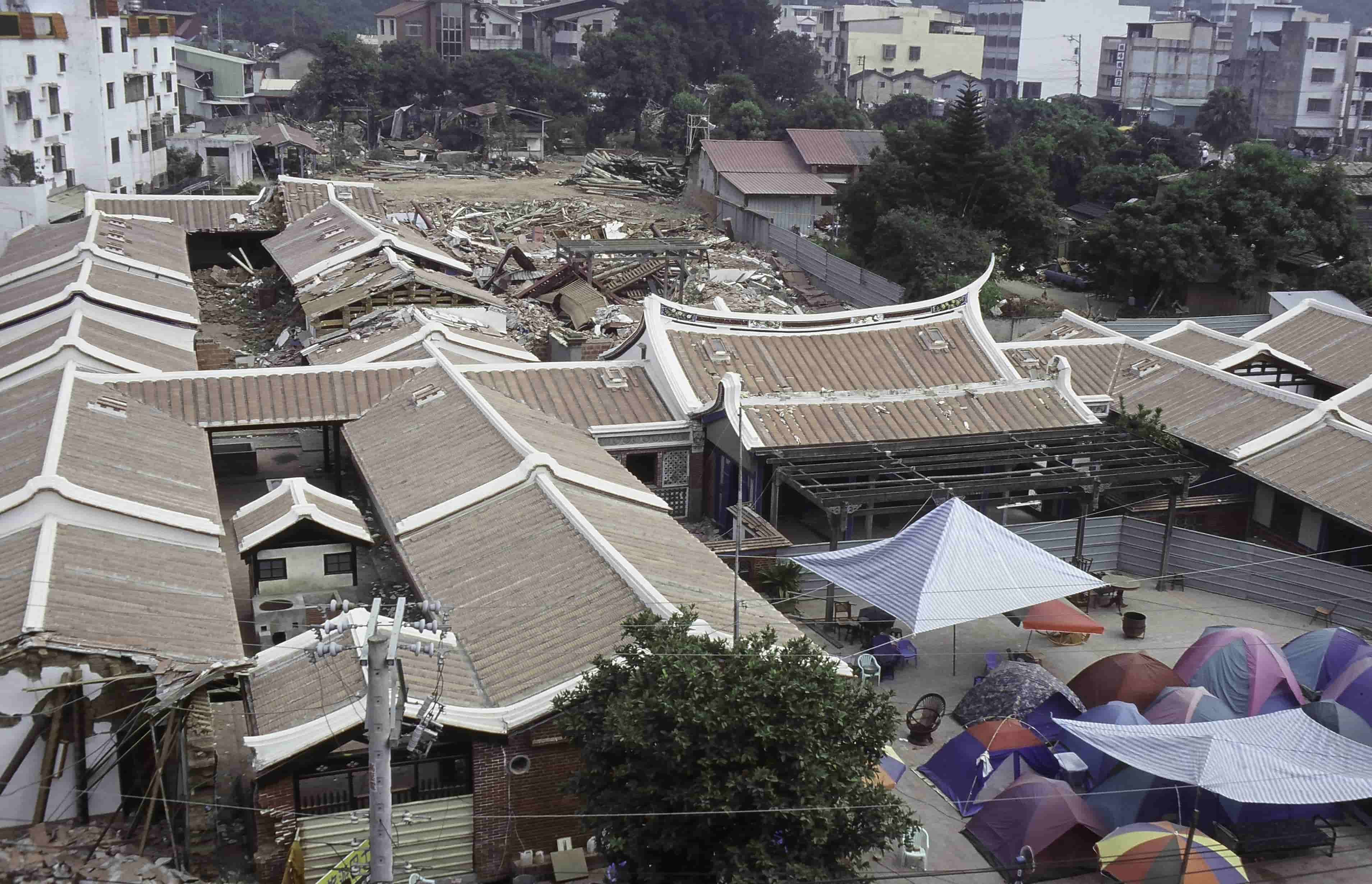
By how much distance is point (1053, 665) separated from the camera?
885 inches

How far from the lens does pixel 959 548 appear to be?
22.0m

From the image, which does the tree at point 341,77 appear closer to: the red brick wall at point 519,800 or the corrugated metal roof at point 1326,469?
the corrugated metal roof at point 1326,469

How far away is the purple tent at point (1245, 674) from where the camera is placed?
19.2 meters

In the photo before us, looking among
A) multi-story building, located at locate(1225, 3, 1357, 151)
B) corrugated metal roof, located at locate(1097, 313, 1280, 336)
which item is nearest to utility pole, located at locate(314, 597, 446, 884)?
corrugated metal roof, located at locate(1097, 313, 1280, 336)

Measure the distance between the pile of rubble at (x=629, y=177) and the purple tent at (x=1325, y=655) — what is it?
169ft

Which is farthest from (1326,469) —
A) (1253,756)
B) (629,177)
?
(629,177)

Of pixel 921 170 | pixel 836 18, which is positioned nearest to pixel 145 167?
pixel 921 170

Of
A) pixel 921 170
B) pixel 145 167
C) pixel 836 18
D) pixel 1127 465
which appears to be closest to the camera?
pixel 1127 465

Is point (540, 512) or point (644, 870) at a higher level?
point (540, 512)

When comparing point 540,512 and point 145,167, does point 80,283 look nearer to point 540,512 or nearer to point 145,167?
point 540,512

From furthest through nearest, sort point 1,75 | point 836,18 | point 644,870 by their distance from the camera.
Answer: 1. point 836,18
2. point 1,75
3. point 644,870

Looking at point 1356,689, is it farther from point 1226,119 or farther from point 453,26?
point 453,26

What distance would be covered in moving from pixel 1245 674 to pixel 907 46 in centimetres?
10211

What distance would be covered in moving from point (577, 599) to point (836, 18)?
4539 inches
